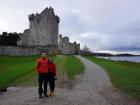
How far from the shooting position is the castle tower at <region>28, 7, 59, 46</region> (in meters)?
131

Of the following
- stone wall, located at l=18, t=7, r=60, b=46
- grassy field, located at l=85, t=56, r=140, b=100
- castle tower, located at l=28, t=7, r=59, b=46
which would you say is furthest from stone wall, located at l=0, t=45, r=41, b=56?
grassy field, located at l=85, t=56, r=140, b=100

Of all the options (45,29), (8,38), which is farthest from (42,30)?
(8,38)

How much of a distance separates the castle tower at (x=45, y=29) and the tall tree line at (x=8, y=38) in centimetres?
955

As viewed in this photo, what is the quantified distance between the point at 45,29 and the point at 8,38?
19652 mm

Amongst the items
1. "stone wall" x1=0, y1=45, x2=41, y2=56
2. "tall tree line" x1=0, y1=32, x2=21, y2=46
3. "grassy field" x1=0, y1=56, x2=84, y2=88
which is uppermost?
"tall tree line" x1=0, y1=32, x2=21, y2=46

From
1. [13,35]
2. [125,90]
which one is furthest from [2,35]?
[125,90]

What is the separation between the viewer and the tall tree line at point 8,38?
11619 cm

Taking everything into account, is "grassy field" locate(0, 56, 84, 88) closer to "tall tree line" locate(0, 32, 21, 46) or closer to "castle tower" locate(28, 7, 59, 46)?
"tall tree line" locate(0, 32, 21, 46)

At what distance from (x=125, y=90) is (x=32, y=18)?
124403 millimetres

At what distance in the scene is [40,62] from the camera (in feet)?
44.3

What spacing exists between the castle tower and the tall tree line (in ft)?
31.3

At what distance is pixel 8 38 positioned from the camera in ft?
390

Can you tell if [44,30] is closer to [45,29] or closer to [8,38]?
[45,29]

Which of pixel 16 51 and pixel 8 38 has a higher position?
pixel 8 38
